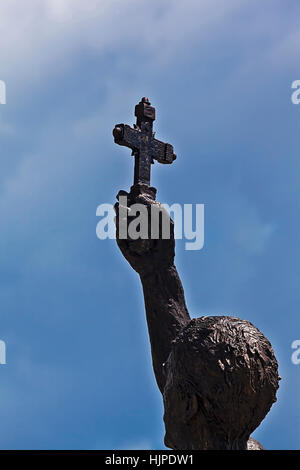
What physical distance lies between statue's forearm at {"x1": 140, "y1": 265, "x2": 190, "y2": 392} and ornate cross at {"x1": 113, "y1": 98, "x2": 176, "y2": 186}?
2.98ft

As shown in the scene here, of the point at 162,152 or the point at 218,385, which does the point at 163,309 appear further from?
the point at 218,385

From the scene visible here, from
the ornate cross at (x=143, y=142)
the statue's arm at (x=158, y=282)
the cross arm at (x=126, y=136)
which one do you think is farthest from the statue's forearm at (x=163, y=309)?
the cross arm at (x=126, y=136)

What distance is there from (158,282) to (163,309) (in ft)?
0.75

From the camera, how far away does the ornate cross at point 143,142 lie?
8.12m

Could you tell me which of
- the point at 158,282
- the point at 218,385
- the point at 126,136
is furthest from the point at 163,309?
the point at 218,385

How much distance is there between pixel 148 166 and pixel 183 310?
141 cm

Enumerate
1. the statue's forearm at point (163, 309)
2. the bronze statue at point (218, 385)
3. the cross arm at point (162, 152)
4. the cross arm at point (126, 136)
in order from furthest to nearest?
1. the cross arm at point (162, 152)
2. the cross arm at point (126, 136)
3. the statue's forearm at point (163, 309)
4. the bronze statue at point (218, 385)

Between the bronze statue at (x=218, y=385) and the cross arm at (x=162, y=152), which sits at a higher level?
the cross arm at (x=162, y=152)

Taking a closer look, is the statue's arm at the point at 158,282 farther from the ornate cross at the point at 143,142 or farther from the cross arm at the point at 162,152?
the cross arm at the point at 162,152

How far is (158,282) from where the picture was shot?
7.62 metres

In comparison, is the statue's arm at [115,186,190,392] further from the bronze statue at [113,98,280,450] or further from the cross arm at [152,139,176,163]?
the bronze statue at [113,98,280,450]
